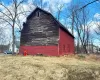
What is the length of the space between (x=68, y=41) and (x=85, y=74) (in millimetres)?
24765

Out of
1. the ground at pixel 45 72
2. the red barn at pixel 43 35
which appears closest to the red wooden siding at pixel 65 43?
the red barn at pixel 43 35

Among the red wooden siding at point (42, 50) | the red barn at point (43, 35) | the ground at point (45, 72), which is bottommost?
the ground at point (45, 72)

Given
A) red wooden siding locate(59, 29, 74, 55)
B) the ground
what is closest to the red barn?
red wooden siding locate(59, 29, 74, 55)

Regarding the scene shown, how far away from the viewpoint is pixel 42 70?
20.7 metres

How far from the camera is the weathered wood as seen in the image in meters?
40.3

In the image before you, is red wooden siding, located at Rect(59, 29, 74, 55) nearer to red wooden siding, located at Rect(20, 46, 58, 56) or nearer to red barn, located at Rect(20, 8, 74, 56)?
red barn, located at Rect(20, 8, 74, 56)

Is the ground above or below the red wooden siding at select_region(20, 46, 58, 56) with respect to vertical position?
below

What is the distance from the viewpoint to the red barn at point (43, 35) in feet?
131

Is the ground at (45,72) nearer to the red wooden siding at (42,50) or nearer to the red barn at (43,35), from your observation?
the red wooden siding at (42,50)

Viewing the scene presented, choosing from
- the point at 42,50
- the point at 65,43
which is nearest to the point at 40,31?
the point at 42,50

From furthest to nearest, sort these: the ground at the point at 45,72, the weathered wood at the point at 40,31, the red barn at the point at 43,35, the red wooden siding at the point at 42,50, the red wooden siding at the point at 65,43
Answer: the weathered wood at the point at 40,31, the red wooden siding at the point at 65,43, the red barn at the point at 43,35, the red wooden siding at the point at 42,50, the ground at the point at 45,72

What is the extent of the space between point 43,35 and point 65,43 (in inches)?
165

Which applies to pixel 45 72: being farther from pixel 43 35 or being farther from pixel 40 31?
pixel 40 31

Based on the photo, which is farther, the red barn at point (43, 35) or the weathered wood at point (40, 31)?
the weathered wood at point (40, 31)
